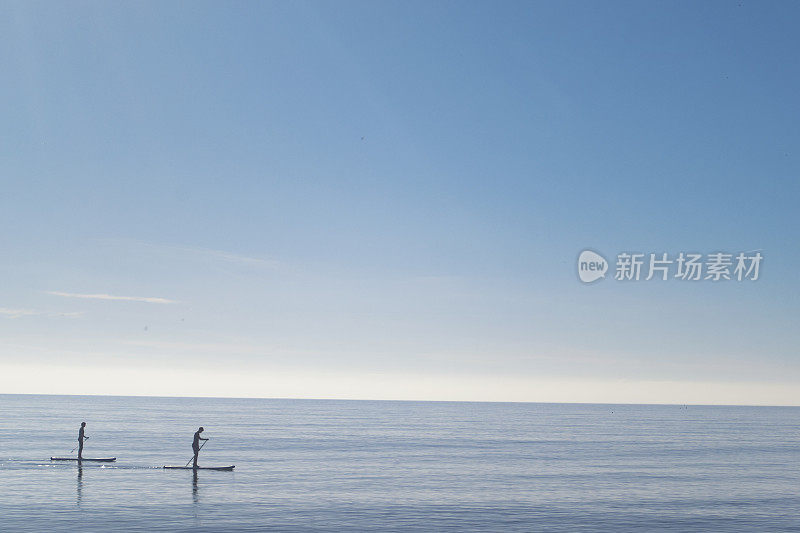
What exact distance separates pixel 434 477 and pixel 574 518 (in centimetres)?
1745

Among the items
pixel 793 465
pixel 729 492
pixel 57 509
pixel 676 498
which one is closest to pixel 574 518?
pixel 676 498

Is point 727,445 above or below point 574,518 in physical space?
below

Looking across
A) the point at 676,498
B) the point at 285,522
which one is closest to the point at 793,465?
the point at 676,498

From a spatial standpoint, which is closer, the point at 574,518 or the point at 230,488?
the point at 574,518

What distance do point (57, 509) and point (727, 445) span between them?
89.4m

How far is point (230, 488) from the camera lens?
4262 cm

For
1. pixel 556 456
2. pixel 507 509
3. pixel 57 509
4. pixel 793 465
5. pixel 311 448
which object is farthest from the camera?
pixel 311 448

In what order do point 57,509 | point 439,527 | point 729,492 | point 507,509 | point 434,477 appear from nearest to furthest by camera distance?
1. point 439,527
2. point 57,509
3. point 507,509
4. point 729,492
5. point 434,477

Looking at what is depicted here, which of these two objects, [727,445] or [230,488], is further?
[727,445]

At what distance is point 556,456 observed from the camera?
71.8 metres

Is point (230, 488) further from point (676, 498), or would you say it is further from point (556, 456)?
point (556, 456)

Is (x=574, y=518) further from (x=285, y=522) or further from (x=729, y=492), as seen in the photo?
(x=729, y=492)

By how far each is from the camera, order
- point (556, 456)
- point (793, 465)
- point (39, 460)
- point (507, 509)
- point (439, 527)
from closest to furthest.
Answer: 1. point (439, 527)
2. point (507, 509)
3. point (39, 460)
4. point (793, 465)
5. point (556, 456)

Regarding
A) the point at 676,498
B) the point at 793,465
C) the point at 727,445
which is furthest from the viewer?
the point at 727,445
